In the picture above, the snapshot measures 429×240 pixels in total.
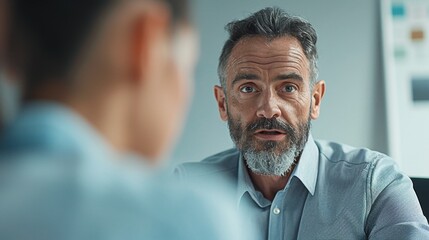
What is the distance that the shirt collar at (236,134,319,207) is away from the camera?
101 cm

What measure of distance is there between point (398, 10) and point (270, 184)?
119 centimetres

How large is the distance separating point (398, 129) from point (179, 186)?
5.95ft

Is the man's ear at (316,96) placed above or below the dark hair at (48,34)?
above

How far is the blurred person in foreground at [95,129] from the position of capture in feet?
0.88

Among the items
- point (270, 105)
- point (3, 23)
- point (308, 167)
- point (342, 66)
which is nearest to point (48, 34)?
point (3, 23)

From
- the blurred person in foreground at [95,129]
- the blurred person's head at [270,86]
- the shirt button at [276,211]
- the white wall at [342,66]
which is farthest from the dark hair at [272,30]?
the white wall at [342,66]

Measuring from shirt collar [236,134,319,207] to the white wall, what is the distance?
91 centimetres

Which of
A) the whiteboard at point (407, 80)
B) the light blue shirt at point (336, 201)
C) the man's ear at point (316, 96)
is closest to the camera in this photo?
the light blue shirt at point (336, 201)

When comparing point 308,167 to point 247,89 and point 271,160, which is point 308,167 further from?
point 247,89

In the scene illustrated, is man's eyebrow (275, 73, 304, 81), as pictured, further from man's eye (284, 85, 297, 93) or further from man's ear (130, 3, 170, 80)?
man's ear (130, 3, 170, 80)

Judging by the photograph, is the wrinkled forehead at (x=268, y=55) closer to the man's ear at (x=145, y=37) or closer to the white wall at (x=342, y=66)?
the man's ear at (x=145, y=37)

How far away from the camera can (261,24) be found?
3.28ft

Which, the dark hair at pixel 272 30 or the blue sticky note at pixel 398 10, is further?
the blue sticky note at pixel 398 10

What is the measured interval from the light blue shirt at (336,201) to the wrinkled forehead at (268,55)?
0.48 ft
